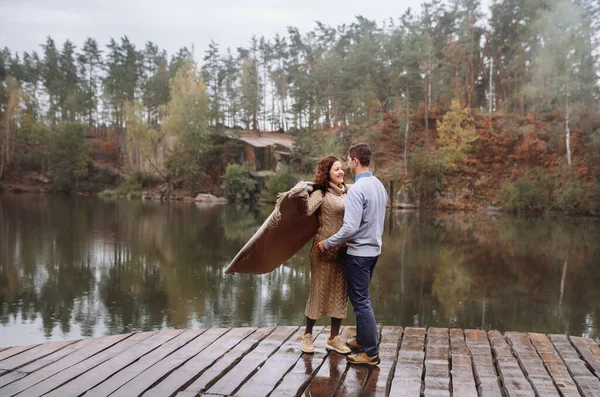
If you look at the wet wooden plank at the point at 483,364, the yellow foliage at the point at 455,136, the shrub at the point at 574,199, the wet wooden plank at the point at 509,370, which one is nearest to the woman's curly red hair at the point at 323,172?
the wet wooden plank at the point at 483,364

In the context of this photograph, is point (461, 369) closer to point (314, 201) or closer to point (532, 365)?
point (532, 365)

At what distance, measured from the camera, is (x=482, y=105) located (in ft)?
150

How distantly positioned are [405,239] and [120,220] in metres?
12.6

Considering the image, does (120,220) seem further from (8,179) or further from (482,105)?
(482,105)

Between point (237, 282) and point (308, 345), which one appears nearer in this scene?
point (308, 345)

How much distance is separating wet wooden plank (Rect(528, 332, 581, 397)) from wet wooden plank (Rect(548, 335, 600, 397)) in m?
0.04

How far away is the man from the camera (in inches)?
160

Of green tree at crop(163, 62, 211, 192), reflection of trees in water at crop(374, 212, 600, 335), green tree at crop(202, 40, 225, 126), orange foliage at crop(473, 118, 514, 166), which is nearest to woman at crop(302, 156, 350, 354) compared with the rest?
reflection of trees in water at crop(374, 212, 600, 335)

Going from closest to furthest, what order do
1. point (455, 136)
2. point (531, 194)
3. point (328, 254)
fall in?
1. point (328, 254)
2. point (531, 194)
3. point (455, 136)

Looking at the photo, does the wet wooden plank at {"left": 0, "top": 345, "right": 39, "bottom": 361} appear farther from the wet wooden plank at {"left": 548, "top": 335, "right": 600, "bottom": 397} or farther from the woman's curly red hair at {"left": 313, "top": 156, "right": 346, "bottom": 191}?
the wet wooden plank at {"left": 548, "top": 335, "right": 600, "bottom": 397}

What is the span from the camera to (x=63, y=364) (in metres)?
4.12

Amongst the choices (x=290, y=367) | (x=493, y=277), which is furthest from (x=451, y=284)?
(x=290, y=367)

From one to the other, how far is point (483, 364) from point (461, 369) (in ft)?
0.84

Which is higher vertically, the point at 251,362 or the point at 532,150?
the point at 532,150
